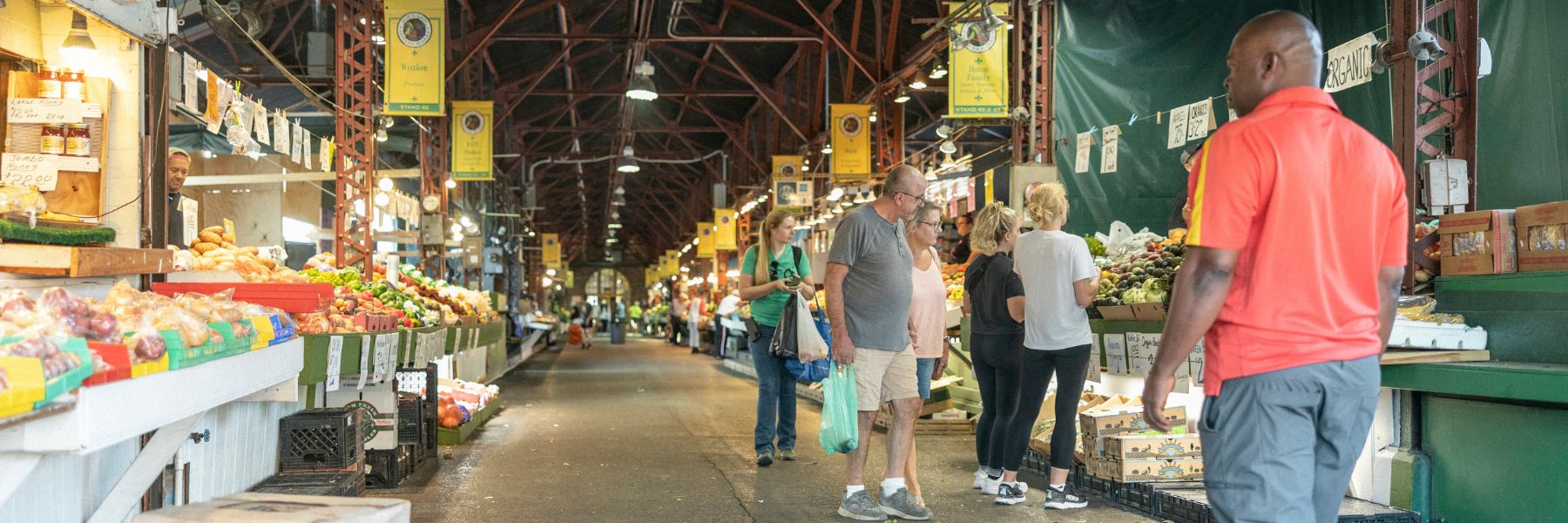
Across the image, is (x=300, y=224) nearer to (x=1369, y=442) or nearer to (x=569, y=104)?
(x=569, y=104)

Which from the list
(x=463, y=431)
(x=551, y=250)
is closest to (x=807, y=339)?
(x=463, y=431)

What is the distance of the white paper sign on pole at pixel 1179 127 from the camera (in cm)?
810

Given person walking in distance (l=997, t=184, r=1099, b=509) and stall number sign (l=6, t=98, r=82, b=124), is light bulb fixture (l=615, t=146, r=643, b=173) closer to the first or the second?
person walking in distance (l=997, t=184, r=1099, b=509)

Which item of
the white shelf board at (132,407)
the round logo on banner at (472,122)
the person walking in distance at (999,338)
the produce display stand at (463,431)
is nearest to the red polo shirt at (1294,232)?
the white shelf board at (132,407)

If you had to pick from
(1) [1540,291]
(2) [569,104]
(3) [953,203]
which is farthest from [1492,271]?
(2) [569,104]

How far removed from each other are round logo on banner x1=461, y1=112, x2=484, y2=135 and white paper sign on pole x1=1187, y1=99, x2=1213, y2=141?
12256mm

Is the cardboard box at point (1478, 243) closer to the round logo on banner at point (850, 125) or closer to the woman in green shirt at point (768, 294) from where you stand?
the woman in green shirt at point (768, 294)

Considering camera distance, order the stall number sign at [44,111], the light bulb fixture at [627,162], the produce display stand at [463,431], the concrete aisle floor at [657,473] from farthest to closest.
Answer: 1. the light bulb fixture at [627,162]
2. the produce display stand at [463,431]
3. the concrete aisle floor at [657,473]
4. the stall number sign at [44,111]

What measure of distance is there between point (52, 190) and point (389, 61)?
8.00 meters

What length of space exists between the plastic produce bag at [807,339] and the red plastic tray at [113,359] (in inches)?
152

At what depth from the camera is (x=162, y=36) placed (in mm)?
4773

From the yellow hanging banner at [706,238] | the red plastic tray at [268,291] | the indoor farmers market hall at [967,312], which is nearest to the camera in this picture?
the indoor farmers market hall at [967,312]

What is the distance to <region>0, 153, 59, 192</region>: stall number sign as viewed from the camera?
4.57 m

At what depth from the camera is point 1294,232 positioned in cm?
245
